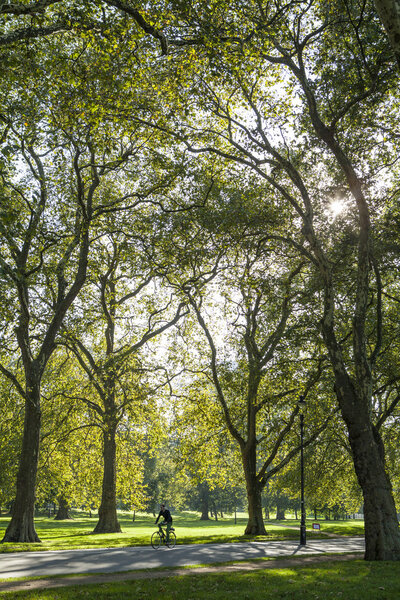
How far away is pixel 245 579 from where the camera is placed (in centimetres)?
1034

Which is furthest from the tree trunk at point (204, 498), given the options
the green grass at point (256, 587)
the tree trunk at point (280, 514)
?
the green grass at point (256, 587)

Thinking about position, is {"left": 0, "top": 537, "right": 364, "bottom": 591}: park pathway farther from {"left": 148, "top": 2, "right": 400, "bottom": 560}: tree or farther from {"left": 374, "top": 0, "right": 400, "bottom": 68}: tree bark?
{"left": 374, "top": 0, "right": 400, "bottom": 68}: tree bark

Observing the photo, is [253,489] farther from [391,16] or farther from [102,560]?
[391,16]

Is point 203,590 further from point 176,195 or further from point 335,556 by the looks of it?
point 176,195

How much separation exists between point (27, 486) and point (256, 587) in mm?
13096

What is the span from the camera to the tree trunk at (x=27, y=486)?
18.8m

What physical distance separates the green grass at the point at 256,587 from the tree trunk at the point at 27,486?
11178mm

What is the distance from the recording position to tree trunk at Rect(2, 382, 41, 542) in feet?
61.7

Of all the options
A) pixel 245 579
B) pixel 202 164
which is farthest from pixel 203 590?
pixel 202 164

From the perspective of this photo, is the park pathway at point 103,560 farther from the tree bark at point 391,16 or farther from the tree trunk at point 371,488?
the tree bark at point 391,16

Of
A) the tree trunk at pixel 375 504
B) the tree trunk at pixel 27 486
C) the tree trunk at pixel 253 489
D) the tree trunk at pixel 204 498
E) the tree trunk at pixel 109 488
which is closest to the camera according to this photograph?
the tree trunk at pixel 375 504

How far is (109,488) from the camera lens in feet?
87.2

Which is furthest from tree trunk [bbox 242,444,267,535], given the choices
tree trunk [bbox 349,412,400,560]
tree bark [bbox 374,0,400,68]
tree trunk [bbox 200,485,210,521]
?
tree trunk [bbox 200,485,210,521]

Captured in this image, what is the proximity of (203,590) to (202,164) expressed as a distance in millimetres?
15671
